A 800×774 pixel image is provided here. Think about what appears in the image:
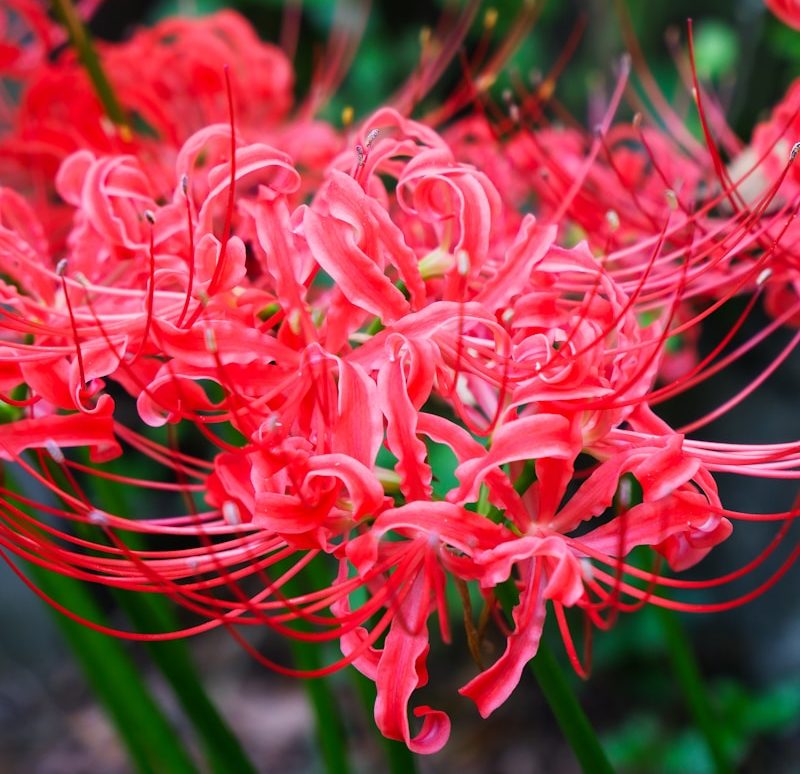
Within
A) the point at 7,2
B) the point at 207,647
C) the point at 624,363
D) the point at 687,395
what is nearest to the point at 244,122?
the point at 7,2

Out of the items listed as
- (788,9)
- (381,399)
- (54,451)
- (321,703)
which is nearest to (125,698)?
(321,703)

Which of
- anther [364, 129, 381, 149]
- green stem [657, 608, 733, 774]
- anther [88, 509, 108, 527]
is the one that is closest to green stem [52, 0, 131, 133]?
anther [364, 129, 381, 149]

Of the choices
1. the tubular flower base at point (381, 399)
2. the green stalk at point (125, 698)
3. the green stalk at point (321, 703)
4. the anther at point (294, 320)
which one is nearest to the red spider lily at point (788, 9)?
the tubular flower base at point (381, 399)

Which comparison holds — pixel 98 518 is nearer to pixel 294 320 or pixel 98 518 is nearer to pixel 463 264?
pixel 294 320

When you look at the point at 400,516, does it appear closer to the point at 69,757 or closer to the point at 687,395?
the point at 687,395

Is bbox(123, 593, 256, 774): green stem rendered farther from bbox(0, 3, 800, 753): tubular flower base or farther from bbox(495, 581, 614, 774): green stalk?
bbox(495, 581, 614, 774): green stalk

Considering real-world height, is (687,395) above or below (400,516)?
below

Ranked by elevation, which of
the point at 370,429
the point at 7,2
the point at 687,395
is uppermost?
Answer: the point at 7,2
